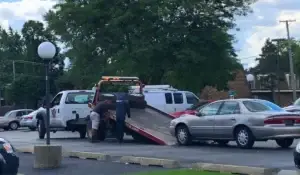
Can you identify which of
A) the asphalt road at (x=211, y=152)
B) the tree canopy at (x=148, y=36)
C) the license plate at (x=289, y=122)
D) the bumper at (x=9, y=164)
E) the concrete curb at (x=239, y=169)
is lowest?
the asphalt road at (x=211, y=152)

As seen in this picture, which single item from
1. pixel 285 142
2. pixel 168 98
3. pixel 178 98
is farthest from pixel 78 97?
pixel 285 142

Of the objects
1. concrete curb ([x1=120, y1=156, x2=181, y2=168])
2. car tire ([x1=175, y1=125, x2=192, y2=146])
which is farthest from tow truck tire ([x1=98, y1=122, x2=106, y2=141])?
concrete curb ([x1=120, y1=156, x2=181, y2=168])

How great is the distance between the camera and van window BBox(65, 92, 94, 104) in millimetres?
27688

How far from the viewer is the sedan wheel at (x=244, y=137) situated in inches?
787

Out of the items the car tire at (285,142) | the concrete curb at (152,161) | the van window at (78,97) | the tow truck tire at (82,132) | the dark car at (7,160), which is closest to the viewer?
A: the dark car at (7,160)

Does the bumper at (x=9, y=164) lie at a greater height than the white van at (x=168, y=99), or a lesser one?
lesser

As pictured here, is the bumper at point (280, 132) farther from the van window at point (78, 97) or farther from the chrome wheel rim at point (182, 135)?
the van window at point (78, 97)

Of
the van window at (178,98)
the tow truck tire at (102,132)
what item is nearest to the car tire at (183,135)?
the tow truck tire at (102,132)

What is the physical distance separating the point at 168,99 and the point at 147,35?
353 inches

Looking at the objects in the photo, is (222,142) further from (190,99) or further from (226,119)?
(190,99)

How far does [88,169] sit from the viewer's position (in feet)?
53.3

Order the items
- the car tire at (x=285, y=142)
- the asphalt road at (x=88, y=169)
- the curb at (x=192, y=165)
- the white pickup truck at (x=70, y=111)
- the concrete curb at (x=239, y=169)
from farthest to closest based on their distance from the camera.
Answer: the white pickup truck at (x=70, y=111) → the car tire at (x=285, y=142) → the asphalt road at (x=88, y=169) → the curb at (x=192, y=165) → the concrete curb at (x=239, y=169)

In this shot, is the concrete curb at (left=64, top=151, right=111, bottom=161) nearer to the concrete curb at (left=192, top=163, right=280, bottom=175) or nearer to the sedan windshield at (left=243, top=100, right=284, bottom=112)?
the concrete curb at (left=192, top=163, right=280, bottom=175)

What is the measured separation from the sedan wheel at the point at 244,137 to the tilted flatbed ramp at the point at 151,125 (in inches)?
135
